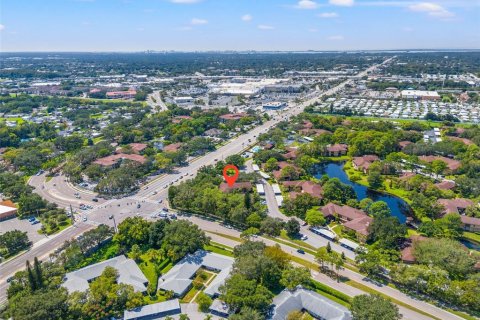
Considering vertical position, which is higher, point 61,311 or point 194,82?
point 194,82

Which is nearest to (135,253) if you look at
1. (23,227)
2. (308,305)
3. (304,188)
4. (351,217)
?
(23,227)

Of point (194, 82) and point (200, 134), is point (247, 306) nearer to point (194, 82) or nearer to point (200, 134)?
point (200, 134)

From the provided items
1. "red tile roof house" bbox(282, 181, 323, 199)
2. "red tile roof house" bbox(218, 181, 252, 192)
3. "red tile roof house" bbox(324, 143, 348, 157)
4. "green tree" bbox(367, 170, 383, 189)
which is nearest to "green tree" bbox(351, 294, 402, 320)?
"red tile roof house" bbox(282, 181, 323, 199)

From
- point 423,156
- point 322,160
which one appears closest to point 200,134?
point 322,160

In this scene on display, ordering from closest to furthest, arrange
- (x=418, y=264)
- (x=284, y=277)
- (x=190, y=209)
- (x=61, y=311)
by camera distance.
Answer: (x=61, y=311), (x=284, y=277), (x=418, y=264), (x=190, y=209)

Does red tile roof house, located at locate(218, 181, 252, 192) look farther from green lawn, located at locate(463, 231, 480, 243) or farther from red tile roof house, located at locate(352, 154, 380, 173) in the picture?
green lawn, located at locate(463, 231, 480, 243)

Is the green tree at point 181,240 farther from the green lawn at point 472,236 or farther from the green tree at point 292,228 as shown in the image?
the green lawn at point 472,236

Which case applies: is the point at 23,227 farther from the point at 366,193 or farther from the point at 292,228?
the point at 366,193
